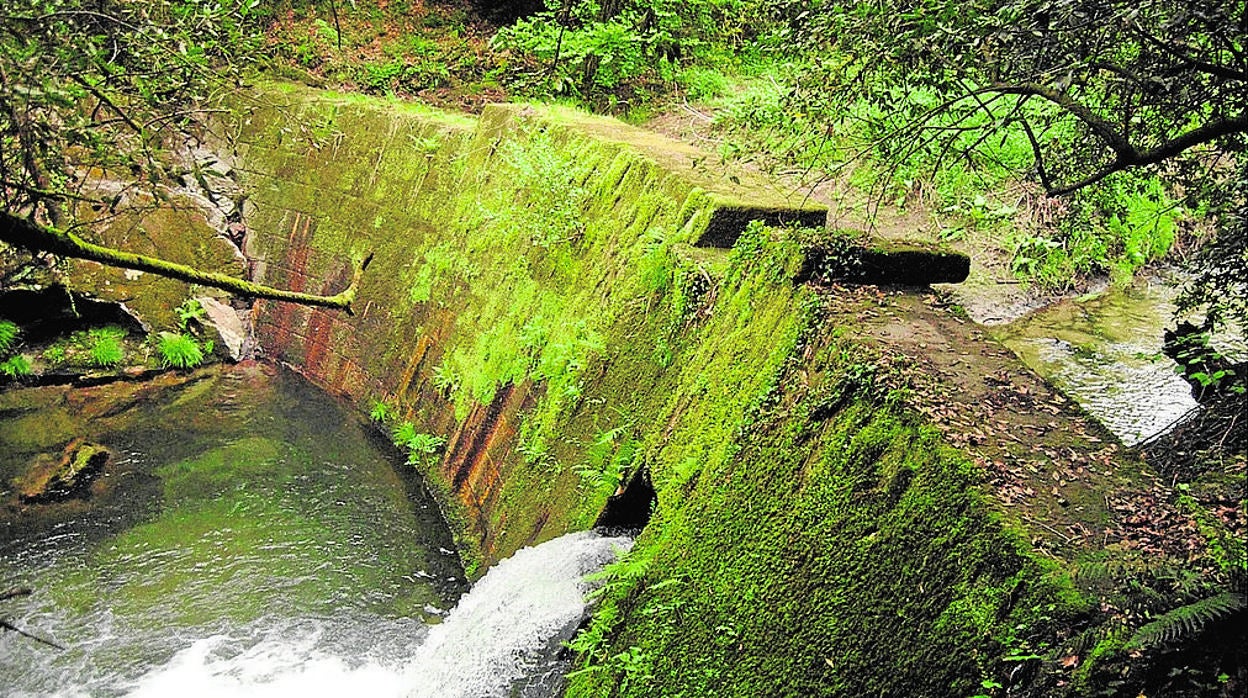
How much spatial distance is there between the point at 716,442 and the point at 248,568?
3.95 meters

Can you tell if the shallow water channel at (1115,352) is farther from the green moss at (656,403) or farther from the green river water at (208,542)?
the green river water at (208,542)

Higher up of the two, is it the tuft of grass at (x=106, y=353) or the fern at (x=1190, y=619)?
the fern at (x=1190, y=619)

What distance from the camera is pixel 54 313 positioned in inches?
330

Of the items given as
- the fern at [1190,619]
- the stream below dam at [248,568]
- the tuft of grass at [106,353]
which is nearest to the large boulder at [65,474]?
the stream below dam at [248,568]

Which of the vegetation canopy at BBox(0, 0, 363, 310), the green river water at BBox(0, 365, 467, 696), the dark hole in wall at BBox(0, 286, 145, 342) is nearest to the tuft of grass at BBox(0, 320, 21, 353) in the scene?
the dark hole in wall at BBox(0, 286, 145, 342)

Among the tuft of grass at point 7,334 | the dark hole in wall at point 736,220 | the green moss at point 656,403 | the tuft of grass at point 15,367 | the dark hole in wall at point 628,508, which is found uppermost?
the dark hole in wall at point 736,220

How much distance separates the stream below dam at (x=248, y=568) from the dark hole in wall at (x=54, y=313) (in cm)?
69

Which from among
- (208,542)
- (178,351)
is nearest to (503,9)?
(178,351)

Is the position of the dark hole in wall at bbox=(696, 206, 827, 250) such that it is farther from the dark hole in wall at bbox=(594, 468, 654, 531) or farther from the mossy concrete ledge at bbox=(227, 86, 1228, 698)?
the dark hole in wall at bbox=(594, 468, 654, 531)

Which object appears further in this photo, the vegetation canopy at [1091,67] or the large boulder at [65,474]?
the large boulder at [65,474]

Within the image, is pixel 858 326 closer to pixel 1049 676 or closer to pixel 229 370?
pixel 1049 676

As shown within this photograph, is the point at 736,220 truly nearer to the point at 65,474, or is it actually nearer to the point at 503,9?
the point at 65,474

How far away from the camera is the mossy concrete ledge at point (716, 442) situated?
2.41 m

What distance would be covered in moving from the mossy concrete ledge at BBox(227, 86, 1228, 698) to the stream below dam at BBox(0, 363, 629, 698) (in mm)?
412
